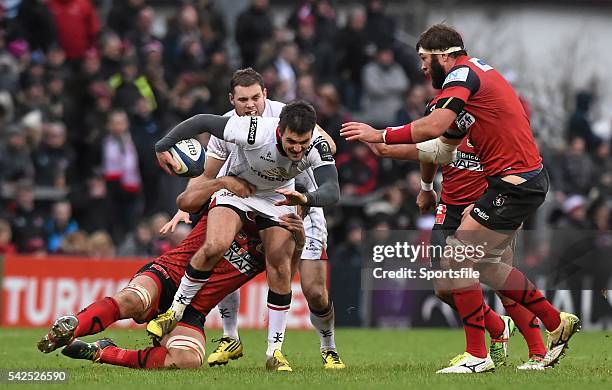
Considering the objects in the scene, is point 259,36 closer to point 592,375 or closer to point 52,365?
point 52,365

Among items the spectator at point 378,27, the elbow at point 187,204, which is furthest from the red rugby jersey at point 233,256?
the spectator at point 378,27

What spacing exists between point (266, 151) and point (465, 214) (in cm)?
177

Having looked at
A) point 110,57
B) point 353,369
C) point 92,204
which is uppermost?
point 110,57

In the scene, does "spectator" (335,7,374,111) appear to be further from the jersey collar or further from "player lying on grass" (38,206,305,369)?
the jersey collar

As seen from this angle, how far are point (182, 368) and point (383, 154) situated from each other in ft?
7.91

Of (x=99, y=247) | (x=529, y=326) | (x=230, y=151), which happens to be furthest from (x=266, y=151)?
(x=99, y=247)

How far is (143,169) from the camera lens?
20.1m

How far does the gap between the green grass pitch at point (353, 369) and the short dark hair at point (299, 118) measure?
1933mm

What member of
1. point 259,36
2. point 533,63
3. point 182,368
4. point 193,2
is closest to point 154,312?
point 182,368

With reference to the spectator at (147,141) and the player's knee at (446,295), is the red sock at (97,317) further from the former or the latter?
the spectator at (147,141)

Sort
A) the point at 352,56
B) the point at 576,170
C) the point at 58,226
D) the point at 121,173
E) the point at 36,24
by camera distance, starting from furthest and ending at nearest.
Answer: the point at 352,56 < the point at 576,170 < the point at 36,24 < the point at 121,173 < the point at 58,226

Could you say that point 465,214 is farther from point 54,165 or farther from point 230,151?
point 54,165

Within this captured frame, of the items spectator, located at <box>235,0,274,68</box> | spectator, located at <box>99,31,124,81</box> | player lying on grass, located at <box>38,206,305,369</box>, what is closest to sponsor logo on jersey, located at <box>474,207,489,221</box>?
player lying on grass, located at <box>38,206,305,369</box>
